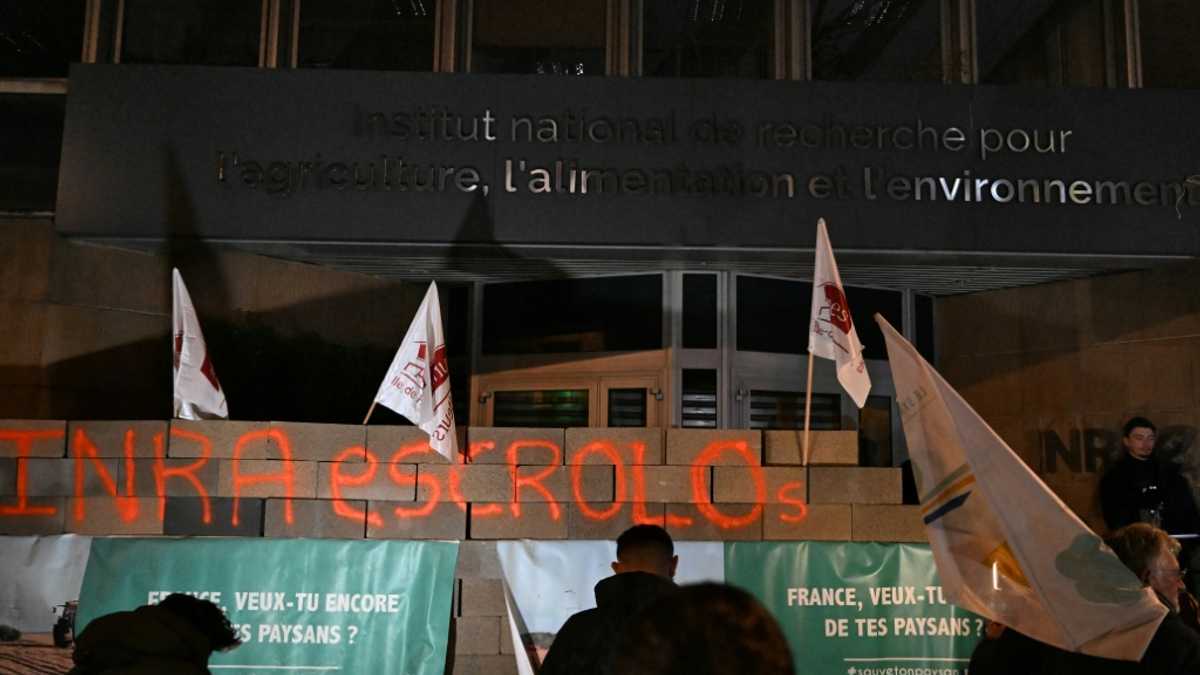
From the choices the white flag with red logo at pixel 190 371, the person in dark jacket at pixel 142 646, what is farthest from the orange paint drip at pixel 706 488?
the person in dark jacket at pixel 142 646

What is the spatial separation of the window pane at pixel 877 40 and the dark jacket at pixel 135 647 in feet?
28.6

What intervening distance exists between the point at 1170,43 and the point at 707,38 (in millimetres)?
4310

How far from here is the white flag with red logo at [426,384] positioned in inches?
299

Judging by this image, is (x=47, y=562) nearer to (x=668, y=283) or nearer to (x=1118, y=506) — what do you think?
Result: (x=668, y=283)

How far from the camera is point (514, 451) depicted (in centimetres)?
770

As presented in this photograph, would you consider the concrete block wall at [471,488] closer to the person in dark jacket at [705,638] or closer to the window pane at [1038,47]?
the window pane at [1038,47]

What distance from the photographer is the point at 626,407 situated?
11305 mm

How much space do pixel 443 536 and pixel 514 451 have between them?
0.69 m

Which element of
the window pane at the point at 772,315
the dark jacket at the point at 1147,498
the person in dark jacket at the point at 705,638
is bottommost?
the person in dark jacket at the point at 705,638

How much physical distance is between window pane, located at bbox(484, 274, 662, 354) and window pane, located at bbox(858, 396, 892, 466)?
2300 millimetres

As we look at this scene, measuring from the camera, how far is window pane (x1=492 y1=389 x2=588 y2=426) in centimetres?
1145

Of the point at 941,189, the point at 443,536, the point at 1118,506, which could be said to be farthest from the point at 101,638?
the point at 941,189

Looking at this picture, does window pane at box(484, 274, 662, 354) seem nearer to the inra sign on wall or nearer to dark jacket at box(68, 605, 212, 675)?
the inra sign on wall

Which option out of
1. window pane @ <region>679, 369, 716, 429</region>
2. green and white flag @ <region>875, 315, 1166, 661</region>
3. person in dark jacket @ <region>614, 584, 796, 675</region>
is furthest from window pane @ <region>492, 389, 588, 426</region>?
person in dark jacket @ <region>614, 584, 796, 675</region>
